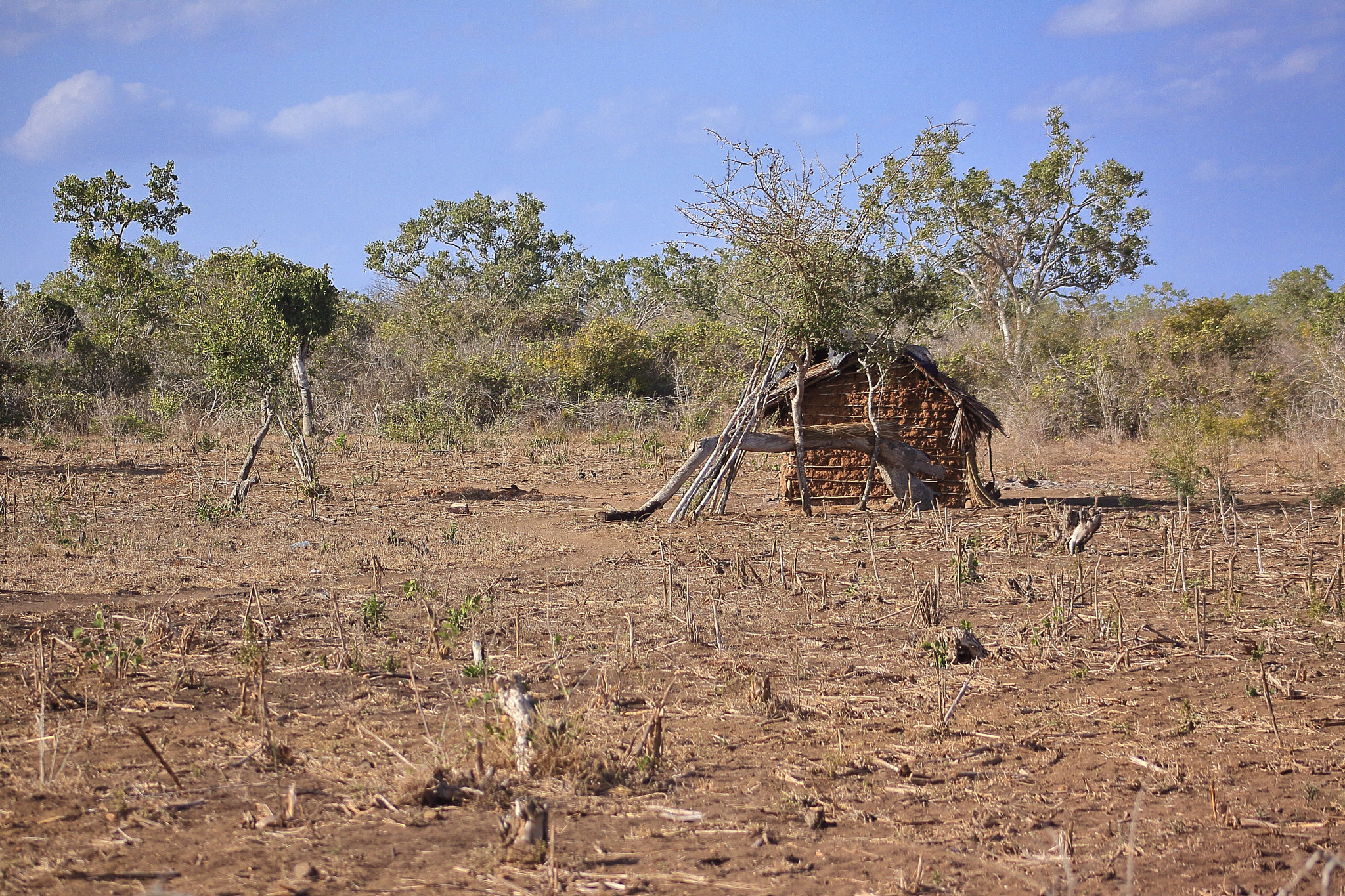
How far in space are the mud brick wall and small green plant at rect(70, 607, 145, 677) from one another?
29.0 feet

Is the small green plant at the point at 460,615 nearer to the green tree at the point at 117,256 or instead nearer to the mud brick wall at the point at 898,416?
the mud brick wall at the point at 898,416

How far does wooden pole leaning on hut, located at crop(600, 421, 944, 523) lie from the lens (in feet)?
39.0

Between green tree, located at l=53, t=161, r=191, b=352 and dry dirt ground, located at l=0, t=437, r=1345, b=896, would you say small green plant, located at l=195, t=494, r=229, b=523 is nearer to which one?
dry dirt ground, located at l=0, t=437, r=1345, b=896

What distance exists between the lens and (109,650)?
540cm

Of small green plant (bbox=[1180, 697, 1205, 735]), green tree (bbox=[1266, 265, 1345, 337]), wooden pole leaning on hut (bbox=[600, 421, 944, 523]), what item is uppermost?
green tree (bbox=[1266, 265, 1345, 337])

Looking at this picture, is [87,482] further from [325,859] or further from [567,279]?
[567,279]

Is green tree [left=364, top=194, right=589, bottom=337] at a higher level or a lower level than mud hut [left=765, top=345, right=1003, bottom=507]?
higher

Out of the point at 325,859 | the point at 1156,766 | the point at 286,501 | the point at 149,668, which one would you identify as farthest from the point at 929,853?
the point at 286,501

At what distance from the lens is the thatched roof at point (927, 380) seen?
512 inches

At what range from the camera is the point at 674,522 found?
11.6 m

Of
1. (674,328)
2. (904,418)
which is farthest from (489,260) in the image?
(904,418)

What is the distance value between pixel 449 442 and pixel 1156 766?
685 inches

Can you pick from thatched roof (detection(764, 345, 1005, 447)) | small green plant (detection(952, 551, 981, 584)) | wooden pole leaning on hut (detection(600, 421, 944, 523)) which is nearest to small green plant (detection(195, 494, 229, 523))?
wooden pole leaning on hut (detection(600, 421, 944, 523))

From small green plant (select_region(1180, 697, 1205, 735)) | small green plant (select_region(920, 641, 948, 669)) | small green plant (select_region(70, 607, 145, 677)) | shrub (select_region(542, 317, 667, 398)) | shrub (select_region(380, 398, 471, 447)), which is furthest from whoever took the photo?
shrub (select_region(542, 317, 667, 398))
